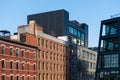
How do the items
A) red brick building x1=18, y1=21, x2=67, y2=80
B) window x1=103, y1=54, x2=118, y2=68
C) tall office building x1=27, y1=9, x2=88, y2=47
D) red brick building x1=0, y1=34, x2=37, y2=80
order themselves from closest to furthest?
red brick building x1=0, y1=34, x2=37, y2=80 < window x1=103, y1=54, x2=118, y2=68 < red brick building x1=18, y1=21, x2=67, y2=80 < tall office building x1=27, y1=9, x2=88, y2=47

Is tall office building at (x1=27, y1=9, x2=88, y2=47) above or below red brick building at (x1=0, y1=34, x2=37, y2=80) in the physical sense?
above

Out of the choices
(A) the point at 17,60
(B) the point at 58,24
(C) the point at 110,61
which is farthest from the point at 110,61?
(B) the point at 58,24

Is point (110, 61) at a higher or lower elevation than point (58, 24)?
lower

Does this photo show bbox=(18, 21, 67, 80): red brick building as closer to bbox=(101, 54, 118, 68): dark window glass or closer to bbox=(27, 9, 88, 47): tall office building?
bbox=(27, 9, 88, 47): tall office building

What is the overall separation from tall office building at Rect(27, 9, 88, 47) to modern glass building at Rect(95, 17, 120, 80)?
29326mm

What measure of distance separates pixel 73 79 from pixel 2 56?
4064 centimetres

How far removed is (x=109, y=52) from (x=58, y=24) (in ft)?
115

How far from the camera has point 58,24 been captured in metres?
105

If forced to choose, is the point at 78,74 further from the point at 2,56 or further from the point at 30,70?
the point at 2,56

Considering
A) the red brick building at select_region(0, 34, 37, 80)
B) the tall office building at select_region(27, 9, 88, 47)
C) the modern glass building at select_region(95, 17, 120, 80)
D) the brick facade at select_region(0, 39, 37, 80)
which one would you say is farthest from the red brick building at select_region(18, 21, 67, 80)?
the modern glass building at select_region(95, 17, 120, 80)

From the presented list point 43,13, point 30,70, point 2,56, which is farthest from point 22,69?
point 43,13

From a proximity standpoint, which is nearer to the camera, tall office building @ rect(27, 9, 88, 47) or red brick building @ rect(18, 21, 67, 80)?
red brick building @ rect(18, 21, 67, 80)

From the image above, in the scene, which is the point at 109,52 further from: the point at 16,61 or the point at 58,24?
the point at 58,24

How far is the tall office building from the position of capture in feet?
343
